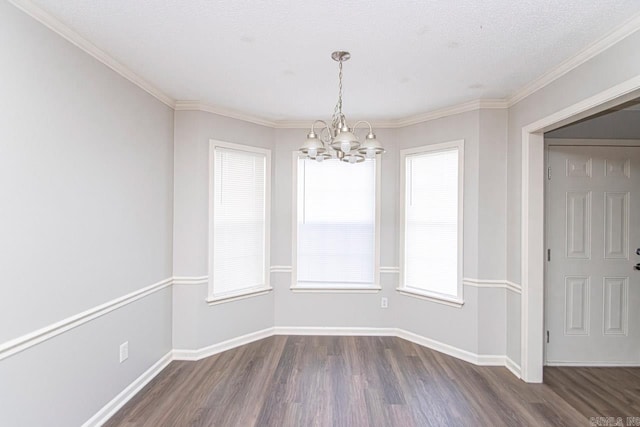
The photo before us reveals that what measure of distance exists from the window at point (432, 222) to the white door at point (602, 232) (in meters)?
0.83

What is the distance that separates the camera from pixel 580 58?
7.87ft

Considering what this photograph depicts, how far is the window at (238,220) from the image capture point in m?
3.67

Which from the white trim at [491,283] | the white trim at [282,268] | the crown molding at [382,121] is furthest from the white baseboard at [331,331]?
the crown molding at [382,121]

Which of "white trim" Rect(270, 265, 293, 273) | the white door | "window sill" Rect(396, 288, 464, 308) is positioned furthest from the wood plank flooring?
"white trim" Rect(270, 265, 293, 273)

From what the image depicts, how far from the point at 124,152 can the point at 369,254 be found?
2.80 meters

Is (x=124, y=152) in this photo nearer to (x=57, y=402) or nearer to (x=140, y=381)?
(x=57, y=402)

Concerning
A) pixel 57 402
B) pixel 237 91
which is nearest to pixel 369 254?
pixel 237 91

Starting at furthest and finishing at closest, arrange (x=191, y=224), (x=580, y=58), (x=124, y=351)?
(x=191, y=224), (x=124, y=351), (x=580, y=58)

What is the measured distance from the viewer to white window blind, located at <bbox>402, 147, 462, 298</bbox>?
369 cm

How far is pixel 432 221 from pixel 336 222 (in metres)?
1.12

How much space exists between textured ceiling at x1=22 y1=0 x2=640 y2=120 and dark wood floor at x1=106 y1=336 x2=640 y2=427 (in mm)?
2579

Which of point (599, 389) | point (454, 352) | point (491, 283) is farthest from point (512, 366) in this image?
point (491, 283)

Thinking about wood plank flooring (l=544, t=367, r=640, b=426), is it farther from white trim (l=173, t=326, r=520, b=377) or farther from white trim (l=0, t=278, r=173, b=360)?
white trim (l=0, t=278, r=173, b=360)

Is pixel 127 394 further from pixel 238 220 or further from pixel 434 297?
pixel 434 297
